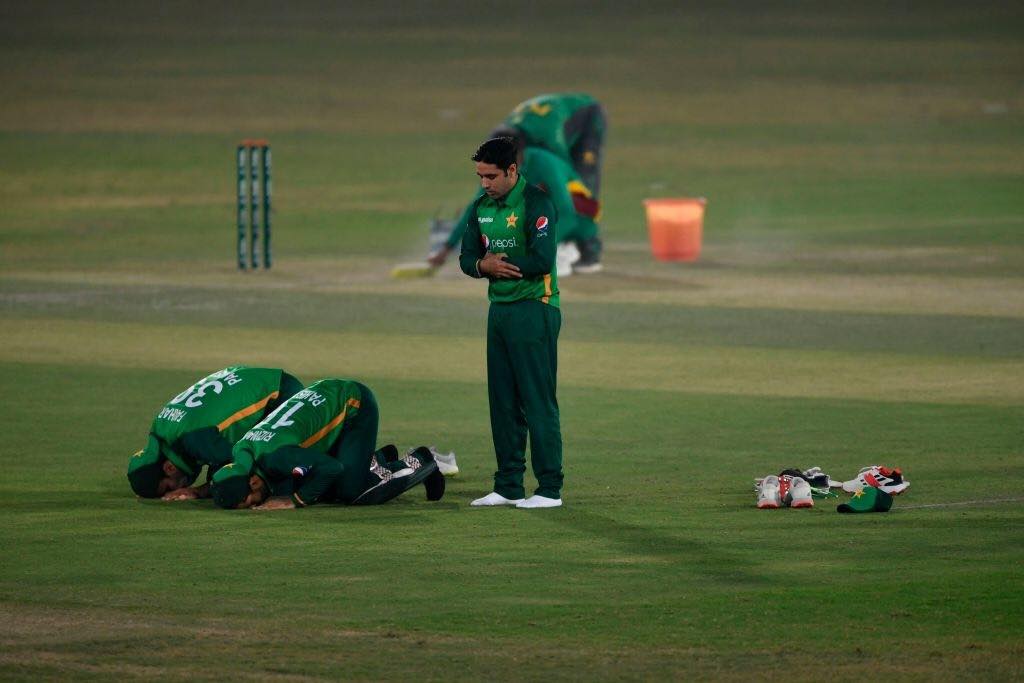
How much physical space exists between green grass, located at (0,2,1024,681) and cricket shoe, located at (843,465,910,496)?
0.18 meters

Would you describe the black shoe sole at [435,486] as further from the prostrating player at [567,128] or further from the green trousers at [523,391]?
the prostrating player at [567,128]

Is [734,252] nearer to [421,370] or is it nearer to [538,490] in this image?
[421,370]

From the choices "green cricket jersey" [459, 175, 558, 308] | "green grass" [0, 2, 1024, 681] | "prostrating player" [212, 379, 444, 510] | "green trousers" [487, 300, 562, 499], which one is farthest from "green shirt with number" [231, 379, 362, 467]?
"green cricket jersey" [459, 175, 558, 308]

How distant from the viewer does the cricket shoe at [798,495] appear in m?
9.29

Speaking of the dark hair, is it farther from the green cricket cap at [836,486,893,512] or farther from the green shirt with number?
the green cricket cap at [836,486,893,512]

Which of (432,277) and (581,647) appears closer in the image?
(581,647)

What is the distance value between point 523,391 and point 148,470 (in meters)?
1.79

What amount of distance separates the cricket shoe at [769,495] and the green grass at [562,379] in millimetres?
130

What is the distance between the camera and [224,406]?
31.1 ft

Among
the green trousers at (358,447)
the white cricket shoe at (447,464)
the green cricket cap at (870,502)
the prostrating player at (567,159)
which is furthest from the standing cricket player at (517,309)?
the prostrating player at (567,159)

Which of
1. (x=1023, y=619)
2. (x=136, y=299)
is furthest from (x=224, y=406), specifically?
(x=136, y=299)

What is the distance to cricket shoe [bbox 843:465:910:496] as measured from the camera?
955cm

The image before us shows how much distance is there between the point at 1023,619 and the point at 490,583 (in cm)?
197

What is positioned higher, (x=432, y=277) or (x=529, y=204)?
(x=529, y=204)
